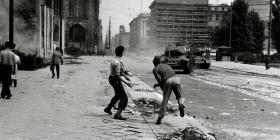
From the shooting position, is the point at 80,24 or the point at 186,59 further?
the point at 80,24

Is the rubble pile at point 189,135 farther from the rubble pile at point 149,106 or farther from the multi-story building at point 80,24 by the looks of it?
the multi-story building at point 80,24

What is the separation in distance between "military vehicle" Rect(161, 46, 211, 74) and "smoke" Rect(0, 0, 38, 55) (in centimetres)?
1373

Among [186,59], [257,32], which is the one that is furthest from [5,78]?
[257,32]

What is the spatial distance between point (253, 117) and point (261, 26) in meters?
77.3

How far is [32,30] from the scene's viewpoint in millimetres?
39156

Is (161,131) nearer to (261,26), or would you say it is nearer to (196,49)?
(196,49)

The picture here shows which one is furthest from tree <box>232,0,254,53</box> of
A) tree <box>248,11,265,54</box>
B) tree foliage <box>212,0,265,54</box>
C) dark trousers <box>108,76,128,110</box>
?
dark trousers <box>108,76,128,110</box>

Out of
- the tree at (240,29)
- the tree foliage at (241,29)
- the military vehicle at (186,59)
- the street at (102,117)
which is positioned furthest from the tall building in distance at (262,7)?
the street at (102,117)

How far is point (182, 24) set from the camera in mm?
81375

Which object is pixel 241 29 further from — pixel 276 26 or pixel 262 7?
pixel 262 7

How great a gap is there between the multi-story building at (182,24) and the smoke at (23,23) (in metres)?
40.4

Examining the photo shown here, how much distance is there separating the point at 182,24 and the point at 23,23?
4637 cm

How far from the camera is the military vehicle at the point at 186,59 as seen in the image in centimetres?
2797

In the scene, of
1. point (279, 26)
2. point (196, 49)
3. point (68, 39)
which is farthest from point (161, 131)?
point (68, 39)
